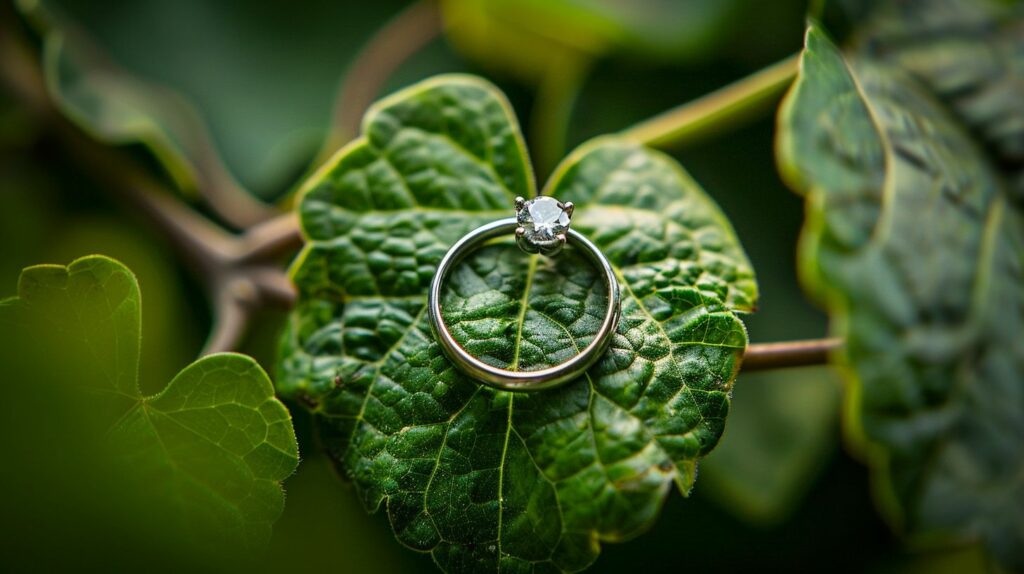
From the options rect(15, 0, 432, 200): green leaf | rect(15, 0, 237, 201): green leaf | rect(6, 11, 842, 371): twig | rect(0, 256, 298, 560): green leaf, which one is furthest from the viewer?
rect(15, 0, 432, 200): green leaf

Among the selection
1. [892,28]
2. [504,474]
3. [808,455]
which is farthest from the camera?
[808,455]

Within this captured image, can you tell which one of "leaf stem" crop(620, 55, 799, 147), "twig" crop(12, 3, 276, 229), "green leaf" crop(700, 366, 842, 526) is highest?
"leaf stem" crop(620, 55, 799, 147)

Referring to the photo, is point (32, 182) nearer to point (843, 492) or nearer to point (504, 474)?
point (504, 474)

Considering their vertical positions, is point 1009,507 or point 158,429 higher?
point 158,429

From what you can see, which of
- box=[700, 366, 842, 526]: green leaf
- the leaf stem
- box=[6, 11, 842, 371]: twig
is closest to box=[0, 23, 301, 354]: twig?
box=[6, 11, 842, 371]: twig

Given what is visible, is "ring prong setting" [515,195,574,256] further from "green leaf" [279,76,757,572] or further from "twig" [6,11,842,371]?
"twig" [6,11,842,371]

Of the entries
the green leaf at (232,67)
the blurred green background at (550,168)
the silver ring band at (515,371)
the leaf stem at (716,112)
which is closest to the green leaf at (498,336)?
the silver ring band at (515,371)

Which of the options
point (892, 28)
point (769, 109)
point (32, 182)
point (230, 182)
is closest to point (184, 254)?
point (230, 182)

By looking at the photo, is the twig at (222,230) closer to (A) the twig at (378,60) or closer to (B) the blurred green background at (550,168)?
(B) the blurred green background at (550,168)
